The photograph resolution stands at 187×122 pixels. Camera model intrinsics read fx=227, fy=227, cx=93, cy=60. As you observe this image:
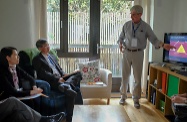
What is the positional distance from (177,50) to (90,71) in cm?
147

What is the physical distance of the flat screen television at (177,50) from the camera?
331 cm

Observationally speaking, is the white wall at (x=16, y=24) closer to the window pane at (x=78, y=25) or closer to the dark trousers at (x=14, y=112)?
the window pane at (x=78, y=25)

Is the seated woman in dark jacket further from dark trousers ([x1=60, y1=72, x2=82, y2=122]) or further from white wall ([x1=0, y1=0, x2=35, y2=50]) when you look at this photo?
white wall ([x1=0, y1=0, x2=35, y2=50])

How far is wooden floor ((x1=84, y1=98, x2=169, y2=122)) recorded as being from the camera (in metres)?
3.24

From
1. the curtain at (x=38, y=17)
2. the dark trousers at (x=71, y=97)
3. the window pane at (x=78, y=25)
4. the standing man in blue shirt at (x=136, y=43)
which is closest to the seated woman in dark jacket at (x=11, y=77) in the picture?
the dark trousers at (x=71, y=97)

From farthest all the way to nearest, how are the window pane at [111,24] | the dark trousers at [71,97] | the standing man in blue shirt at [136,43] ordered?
1. the window pane at [111,24]
2. the standing man in blue shirt at [136,43]
3. the dark trousers at [71,97]

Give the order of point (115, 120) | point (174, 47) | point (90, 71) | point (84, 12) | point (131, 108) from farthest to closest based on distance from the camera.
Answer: point (84, 12) < point (90, 71) < point (131, 108) < point (174, 47) < point (115, 120)

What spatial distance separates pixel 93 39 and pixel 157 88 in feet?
5.04

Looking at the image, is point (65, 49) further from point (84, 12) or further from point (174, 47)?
point (174, 47)

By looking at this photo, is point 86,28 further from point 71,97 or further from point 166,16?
point 71,97

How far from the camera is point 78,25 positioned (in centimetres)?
436

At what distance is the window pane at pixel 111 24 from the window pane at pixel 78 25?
0.97 feet

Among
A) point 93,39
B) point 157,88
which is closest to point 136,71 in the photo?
point 157,88

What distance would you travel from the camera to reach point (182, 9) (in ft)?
13.0
